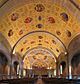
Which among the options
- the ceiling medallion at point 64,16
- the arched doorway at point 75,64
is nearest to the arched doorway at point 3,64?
the arched doorway at point 75,64

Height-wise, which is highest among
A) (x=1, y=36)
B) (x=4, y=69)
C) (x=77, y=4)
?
(x=77, y=4)

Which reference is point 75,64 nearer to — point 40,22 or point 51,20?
point 51,20

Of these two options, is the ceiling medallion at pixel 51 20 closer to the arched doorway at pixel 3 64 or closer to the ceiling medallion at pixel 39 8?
the ceiling medallion at pixel 39 8

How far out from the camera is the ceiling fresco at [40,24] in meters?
23.1

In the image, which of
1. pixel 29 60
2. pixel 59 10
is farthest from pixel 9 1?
pixel 29 60

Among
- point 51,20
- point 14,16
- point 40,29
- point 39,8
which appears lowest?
point 40,29

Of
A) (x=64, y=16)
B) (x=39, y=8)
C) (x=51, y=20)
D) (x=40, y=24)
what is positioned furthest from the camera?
(x=40, y=24)

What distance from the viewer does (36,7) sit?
23.4 metres

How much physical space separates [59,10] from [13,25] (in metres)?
5.77

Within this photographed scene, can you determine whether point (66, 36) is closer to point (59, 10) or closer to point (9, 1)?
point (59, 10)

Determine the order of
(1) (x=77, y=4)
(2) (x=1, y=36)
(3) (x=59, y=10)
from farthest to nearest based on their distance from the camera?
(2) (x=1, y=36), (3) (x=59, y=10), (1) (x=77, y=4)

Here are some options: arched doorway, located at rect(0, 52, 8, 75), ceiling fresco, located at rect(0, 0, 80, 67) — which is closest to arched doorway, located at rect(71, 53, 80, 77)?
ceiling fresco, located at rect(0, 0, 80, 67)

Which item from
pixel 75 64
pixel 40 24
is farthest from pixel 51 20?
pixel 75 64

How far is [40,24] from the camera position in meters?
28.2
